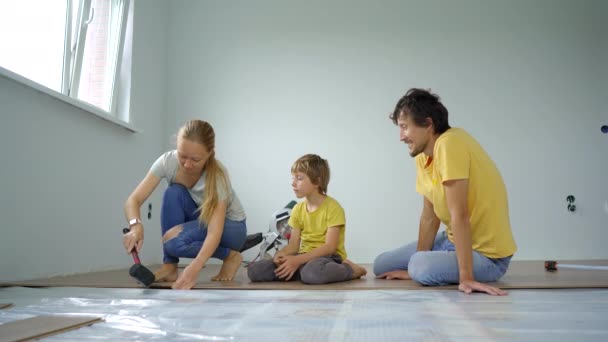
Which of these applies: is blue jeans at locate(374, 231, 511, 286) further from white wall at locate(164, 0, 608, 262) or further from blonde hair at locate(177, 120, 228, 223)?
white wall at locate(164, 0, 608, 262)

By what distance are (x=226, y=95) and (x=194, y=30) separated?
0.61 meters

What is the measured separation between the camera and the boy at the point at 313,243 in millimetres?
2076

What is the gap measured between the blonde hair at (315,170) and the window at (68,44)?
1.32m

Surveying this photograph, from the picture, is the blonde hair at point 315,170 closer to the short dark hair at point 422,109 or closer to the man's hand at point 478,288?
the short dark hair at point 422,109

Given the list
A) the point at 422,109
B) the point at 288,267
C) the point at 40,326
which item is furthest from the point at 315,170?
the point at 40,326

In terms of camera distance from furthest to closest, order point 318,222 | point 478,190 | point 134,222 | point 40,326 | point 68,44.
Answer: point 68,44
point 318,222
point 134,222
point 478,190
point 40,326

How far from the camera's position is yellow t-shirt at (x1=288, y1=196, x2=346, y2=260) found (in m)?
2.30

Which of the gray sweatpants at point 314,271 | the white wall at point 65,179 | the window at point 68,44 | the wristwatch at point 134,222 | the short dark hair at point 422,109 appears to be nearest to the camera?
the short dark hair at point 422,109

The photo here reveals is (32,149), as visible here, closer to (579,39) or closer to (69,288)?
(69,288)

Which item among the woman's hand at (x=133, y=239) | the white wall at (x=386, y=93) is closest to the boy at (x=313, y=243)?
the woman's hand at (x=133, y=239)

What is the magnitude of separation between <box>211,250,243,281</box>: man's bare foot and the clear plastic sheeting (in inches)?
20.6

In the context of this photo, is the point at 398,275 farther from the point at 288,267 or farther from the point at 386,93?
the point at 386,93

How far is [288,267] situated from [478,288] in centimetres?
82

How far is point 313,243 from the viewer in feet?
7.87
